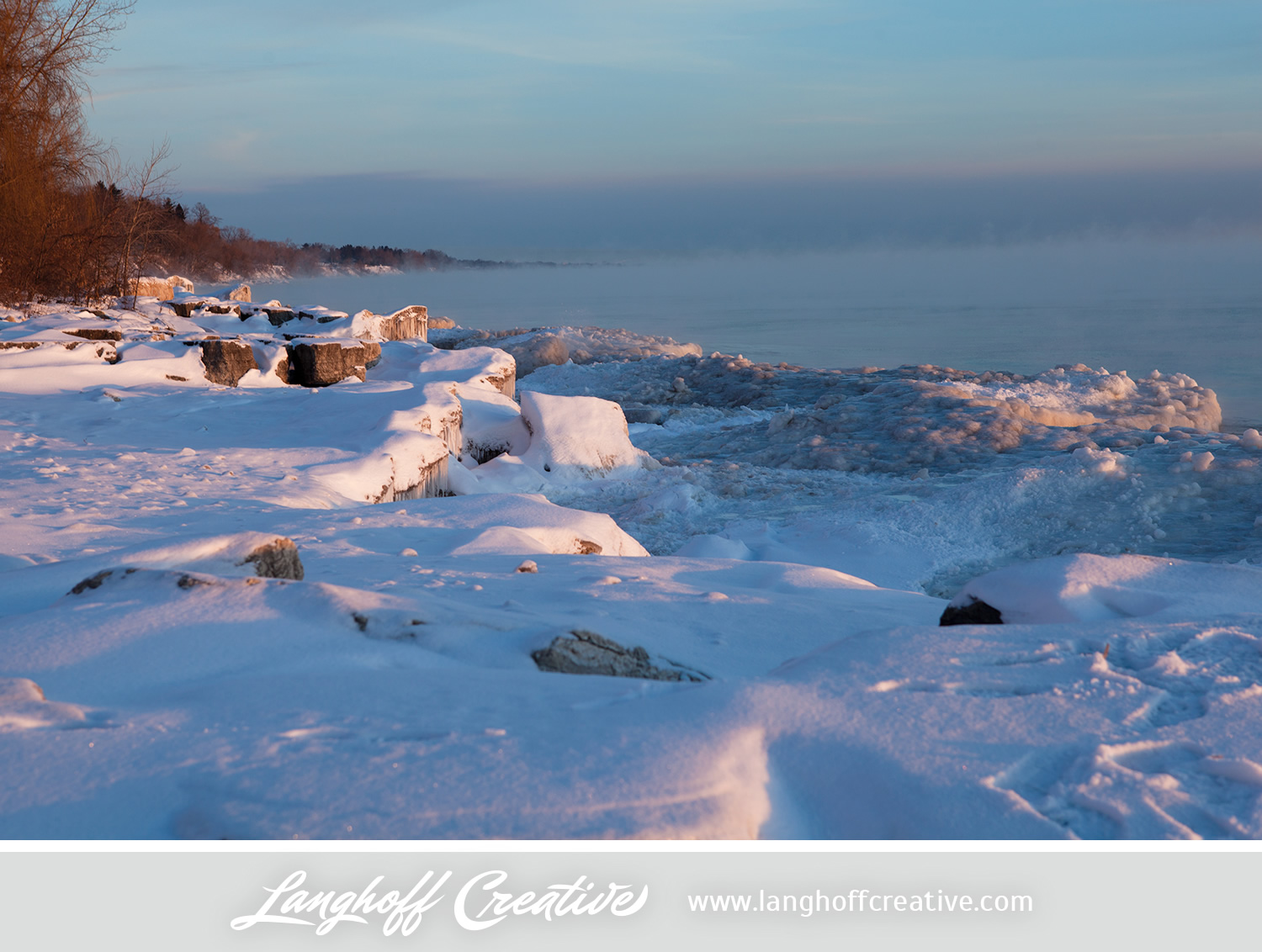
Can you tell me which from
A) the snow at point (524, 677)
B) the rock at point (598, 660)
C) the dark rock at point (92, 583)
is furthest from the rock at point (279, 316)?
the rock at point (598, 660)

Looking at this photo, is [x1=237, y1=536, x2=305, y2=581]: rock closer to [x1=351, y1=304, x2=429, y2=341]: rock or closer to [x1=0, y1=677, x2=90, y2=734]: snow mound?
[x1=0, y1=677, x2=90, y2=734]: snow mound

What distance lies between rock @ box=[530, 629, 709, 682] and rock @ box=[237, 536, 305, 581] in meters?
1.13

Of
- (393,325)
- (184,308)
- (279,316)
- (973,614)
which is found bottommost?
(973,614)

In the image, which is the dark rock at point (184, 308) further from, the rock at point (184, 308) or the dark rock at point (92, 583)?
the dark rock at point (92, 583)

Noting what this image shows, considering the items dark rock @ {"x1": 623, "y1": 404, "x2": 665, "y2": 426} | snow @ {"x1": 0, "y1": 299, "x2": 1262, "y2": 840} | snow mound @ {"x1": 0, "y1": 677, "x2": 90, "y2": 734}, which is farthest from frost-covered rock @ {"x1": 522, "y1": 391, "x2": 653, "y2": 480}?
snow mound @ {"x1": 0, "y1": 677, "x2": 90, "y2": 734}

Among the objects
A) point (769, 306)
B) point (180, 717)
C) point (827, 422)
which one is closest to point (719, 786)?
point (180, 717)

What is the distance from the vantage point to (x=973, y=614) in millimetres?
3090

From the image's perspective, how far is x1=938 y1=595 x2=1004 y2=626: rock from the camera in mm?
3035

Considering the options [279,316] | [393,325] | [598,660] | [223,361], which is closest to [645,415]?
[393,325]

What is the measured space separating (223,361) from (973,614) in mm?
9145

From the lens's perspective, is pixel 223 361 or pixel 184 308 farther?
pixel 184 308

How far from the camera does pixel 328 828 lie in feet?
4.93
